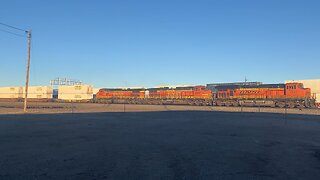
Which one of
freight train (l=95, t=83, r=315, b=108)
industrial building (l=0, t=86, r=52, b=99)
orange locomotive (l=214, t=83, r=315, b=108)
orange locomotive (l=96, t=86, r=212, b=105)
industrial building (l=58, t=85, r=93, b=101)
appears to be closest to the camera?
orange locomotive (l=214, t=83, r=315, b=108)

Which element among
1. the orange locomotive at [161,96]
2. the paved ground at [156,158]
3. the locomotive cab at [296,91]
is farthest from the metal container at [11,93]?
the paved ground at [156,158]

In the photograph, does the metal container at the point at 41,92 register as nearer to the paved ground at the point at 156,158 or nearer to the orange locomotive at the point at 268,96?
the orange locomotive at the point at 268,96

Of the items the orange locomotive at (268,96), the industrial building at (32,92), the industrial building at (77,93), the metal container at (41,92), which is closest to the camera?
the orange locomotive at (268,96)

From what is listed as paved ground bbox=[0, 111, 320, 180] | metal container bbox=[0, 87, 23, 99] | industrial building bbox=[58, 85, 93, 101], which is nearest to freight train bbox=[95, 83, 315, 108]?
industrial building bbox=[58, 85, 93, 101]

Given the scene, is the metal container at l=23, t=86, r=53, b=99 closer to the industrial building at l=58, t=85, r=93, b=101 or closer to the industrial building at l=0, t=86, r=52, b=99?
the industrial building at l=0, t=86, r=52, b=99

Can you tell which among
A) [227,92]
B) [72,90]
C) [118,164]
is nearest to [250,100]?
[227,92]

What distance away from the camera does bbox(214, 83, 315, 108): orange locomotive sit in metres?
44.2

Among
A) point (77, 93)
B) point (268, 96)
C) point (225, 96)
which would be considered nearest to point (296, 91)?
point (268, 96)

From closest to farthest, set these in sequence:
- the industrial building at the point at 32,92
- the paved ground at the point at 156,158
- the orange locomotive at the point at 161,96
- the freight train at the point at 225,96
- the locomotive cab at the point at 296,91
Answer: the paved ground at the point at 156,158 → the locomotive cab at the point at 296,91 → the freight train at the point at 225,96 → the orange locomotive at the point at 161,96 → the industrial building at the point at 32,92

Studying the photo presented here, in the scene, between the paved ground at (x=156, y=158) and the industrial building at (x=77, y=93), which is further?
the industrial building at (x=77, y=93)

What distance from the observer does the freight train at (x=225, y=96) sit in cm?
4459

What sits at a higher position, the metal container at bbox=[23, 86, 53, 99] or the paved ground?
the metal container at bbox=[23, 86, 53, 99]

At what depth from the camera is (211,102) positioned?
2104 inches

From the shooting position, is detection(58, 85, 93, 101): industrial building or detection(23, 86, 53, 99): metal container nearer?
detection(58, 85, 93, 101): industrial building
